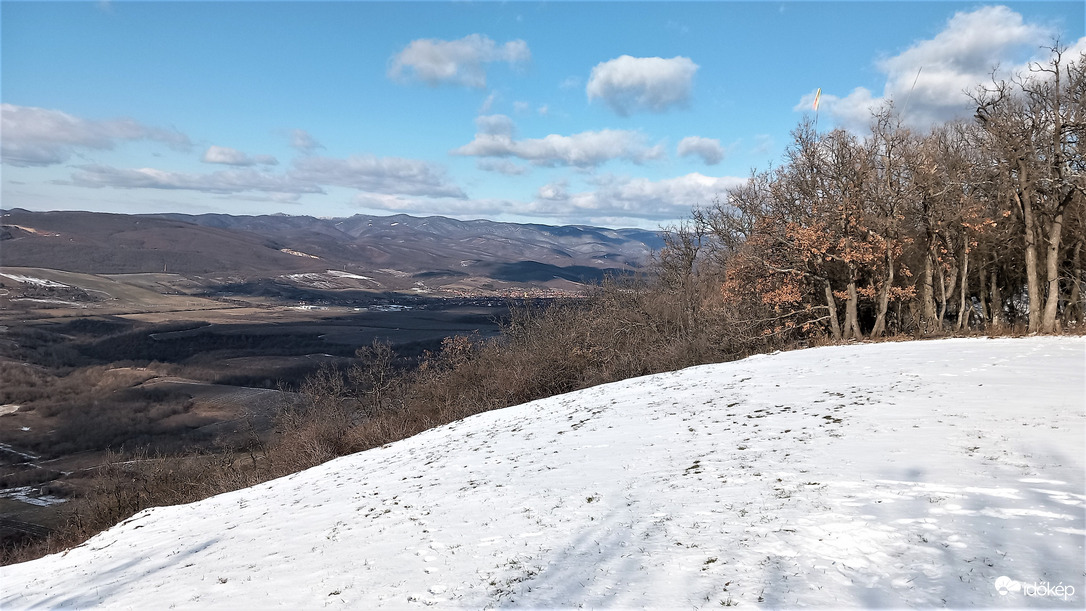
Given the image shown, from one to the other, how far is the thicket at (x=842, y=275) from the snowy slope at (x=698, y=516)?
9378 mm

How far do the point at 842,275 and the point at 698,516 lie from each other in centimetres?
2539

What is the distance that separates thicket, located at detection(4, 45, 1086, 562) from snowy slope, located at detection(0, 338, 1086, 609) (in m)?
9.38

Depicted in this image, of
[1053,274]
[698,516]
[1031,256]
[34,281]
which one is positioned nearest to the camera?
[698,516]

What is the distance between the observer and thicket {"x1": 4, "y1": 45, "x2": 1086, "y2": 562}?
78.8ft

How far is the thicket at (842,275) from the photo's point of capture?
78.8 ft

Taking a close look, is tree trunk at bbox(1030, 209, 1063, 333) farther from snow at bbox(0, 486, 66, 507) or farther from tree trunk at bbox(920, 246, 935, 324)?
snow at bbox(0, 486, 66, 507)

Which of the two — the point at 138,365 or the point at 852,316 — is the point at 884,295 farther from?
the point at 138,365

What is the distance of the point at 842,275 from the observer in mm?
30172

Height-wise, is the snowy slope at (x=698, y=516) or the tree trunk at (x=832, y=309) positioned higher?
the tree trunk at (x=832, y=309)

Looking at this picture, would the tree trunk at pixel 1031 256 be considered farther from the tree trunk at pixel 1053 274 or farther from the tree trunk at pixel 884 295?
the tree trunk at pixel 884 295

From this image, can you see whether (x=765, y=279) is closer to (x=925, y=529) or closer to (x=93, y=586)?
(x=925, y=529)

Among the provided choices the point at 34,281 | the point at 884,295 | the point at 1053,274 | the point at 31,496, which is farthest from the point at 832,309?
the point at 34,281

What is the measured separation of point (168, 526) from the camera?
16.2m

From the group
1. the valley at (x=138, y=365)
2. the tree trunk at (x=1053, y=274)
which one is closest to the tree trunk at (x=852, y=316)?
the tree trunk at (x=1053, y=274)
